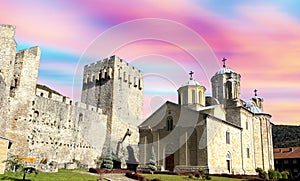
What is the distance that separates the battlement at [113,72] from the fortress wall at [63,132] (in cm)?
776

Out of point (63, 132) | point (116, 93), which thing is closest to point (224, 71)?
point (116, 93)

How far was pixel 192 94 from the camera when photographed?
4109 cm

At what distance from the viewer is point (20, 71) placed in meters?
31.4

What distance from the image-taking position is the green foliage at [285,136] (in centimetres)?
7801

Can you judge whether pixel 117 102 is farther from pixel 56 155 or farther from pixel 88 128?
pixel 56 155

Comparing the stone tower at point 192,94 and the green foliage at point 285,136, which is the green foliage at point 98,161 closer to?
the stone tower at point 192,94

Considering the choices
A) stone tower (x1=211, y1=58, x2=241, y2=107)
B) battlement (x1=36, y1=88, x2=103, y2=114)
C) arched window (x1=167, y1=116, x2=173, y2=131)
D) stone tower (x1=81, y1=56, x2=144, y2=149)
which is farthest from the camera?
stone tower (x1=81, y1=56, x2=144, y2=149)

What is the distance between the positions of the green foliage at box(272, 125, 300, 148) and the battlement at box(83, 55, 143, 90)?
4832 centimetres

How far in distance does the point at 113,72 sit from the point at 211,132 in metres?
21.2

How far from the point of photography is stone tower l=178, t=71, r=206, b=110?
1603 inches

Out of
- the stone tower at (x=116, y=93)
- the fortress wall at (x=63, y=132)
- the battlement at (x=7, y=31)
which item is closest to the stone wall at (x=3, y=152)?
the fortress wall at (x=63, y=132)

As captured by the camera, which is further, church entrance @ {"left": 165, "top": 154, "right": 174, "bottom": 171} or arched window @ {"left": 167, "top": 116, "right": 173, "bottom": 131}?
arched window @ {"left": 167, "top": 116, "right": 173, "bottom": 131}

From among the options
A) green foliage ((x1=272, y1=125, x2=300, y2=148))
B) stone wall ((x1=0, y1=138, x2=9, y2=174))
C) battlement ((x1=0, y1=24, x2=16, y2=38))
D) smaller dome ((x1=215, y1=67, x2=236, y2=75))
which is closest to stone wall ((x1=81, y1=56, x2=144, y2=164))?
smaller dome ((x1=215, y1=67, x2=236, y2=75))

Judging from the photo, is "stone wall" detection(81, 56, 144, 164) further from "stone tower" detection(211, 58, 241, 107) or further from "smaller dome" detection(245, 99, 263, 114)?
"smaller dome" detection(245, 99, 263, 114)
